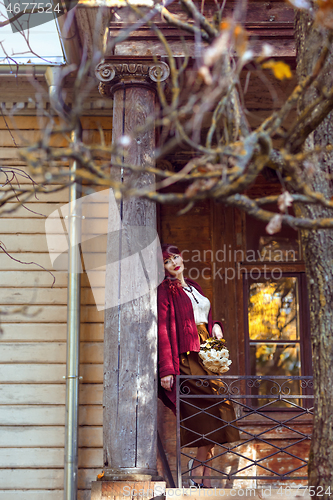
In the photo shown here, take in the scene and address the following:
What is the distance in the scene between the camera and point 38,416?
565 centimetres

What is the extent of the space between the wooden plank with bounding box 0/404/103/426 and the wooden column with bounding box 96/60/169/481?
1.59 meters

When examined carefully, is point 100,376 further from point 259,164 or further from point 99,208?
point 259,164

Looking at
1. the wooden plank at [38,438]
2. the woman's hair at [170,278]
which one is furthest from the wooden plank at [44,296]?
the wooden plank at [38,438]

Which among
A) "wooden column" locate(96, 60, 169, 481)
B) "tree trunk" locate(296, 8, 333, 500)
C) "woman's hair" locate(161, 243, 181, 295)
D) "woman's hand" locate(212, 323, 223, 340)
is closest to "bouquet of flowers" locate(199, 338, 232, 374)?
"woman's hand" locate(212, 323, 223, 340)

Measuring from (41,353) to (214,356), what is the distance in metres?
2.01

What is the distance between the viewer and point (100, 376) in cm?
580

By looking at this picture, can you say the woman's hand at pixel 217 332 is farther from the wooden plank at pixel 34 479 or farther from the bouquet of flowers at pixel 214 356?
the wooden plank at pixel 34 479

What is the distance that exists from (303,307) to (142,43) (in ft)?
12.3

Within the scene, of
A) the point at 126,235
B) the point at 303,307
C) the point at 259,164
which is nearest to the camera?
the point at 259,164

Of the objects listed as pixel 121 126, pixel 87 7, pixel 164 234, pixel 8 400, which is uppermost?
pixel 87 7

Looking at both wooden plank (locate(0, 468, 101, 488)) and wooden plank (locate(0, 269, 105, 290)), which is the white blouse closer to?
wooden plank (locate(0, 269, 105, 290))

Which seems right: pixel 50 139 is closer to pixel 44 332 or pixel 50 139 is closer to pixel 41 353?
pixel 44 332

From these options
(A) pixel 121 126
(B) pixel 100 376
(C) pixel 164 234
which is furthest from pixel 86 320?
(A) pixel 121 126

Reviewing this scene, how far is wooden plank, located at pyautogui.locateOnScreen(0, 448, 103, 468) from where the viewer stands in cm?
553
